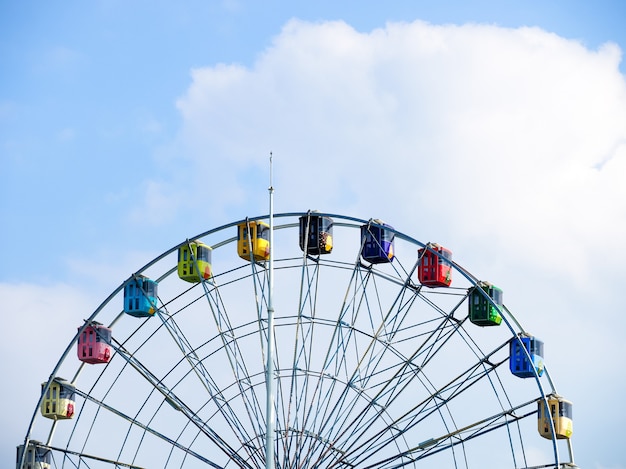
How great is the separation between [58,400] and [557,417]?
1454 centimetres

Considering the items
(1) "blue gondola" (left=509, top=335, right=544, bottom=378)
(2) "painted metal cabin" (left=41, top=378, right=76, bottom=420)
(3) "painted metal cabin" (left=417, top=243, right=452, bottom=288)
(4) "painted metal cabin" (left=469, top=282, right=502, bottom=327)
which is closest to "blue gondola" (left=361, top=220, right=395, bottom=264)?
(3) "painted metal cabin" (left=417, top=243, right=452, bottom=288)

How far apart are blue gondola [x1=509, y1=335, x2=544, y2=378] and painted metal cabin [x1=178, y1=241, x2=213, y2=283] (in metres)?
9.27

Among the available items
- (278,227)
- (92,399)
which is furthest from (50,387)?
(278,227)

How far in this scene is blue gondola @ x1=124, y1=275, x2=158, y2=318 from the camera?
45344 mm

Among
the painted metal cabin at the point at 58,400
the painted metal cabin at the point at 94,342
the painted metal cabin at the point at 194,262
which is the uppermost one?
the painted metal cabin at the point at 194,262

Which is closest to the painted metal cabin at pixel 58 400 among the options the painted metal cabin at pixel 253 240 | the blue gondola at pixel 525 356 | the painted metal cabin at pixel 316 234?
the painted metal cabin at pixel 253 240

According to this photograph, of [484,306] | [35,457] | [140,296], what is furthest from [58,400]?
[484,306]

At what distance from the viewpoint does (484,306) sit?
142 ft

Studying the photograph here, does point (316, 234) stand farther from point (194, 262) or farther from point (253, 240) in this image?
point (194, 262)

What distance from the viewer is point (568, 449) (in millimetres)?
41906

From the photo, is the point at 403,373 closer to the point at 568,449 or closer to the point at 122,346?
the point at 568,449

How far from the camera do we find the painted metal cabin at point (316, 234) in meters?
44.4

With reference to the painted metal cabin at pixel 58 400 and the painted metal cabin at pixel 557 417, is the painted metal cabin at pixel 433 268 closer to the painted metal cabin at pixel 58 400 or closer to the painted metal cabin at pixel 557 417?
the painted metal cabin at pixel 557 417

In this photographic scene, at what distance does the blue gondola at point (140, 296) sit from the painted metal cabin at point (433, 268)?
7949 mm
